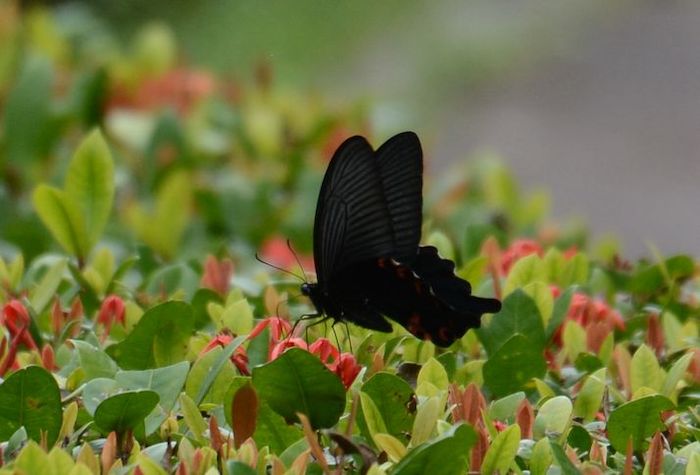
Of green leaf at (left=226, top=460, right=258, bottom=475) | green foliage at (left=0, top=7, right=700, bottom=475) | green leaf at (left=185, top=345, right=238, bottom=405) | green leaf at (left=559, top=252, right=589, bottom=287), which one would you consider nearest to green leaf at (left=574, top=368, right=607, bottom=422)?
green foliage at (left=0, top=7, right=700, bottom=475)

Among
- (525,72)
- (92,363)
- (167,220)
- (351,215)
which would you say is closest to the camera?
(92,363)

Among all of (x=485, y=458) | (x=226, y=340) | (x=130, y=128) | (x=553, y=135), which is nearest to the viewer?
(x=485, y=458)

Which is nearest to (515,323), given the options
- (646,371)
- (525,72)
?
(646,371)

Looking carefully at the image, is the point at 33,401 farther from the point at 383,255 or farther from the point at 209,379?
the point at 383,255

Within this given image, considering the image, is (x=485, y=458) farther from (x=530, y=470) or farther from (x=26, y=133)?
(x=26, y=133)

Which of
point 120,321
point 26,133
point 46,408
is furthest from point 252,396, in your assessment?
point 26,133

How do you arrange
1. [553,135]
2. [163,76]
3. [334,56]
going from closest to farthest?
[163,76]
[553,135]
[334,56]

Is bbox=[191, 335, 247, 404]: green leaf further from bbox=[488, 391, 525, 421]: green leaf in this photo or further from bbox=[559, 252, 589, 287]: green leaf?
bbox=[559, 252, 589, 287]: green leaf
